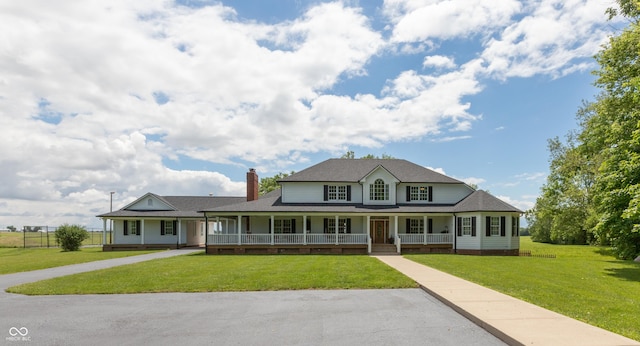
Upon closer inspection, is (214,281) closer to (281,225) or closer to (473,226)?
(281,225)

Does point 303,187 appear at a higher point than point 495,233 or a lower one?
higher

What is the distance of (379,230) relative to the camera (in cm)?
3048

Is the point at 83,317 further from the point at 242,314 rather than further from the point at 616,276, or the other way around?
the point at 616,276

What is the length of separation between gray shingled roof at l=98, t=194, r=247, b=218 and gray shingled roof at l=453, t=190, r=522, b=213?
71.0ft

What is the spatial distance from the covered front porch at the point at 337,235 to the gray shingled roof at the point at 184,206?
23.1ft

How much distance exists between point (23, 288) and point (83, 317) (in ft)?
18.1

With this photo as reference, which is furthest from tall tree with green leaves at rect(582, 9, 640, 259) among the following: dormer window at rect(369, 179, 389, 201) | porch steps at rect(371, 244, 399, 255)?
dormer window at rect(369, 179, 389, 201)

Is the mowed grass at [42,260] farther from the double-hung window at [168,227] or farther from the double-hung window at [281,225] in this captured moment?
the double-hung window at [281,225]

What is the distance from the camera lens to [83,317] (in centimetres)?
866

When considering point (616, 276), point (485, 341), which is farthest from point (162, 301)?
A: point (616, 276)
